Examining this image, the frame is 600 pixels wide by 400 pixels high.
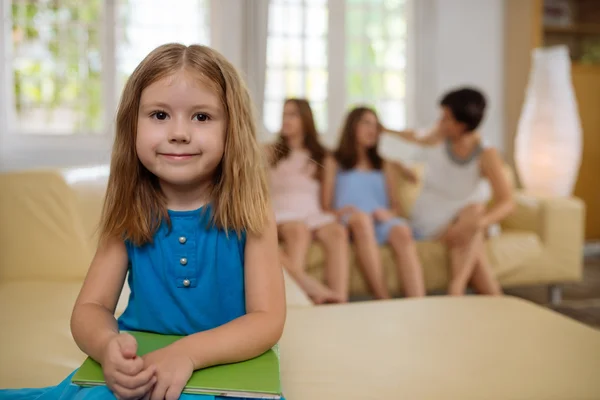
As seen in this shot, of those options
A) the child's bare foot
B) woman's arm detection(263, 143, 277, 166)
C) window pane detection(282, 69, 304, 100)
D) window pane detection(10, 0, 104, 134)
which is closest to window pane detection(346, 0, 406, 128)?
window pane detection(282, 69, 304, 100)

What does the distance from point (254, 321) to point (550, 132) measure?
146 inches

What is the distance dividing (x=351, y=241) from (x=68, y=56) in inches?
100

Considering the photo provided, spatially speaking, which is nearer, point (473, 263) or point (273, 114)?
point (473, 263)

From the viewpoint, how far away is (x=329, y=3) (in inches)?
184

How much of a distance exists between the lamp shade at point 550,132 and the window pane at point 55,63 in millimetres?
2929

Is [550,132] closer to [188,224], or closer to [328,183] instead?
[328,183]

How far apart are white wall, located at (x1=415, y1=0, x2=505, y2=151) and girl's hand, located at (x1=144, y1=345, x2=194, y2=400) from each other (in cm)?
426

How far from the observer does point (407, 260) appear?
282cm

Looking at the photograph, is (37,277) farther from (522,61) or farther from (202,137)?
(522,61)

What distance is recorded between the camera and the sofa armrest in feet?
10.6

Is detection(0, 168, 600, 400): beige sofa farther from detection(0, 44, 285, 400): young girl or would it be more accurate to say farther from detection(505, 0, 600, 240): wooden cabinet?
detection(505, 0, 600, 240): wooden cabinet

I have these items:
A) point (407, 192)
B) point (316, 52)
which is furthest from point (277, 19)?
point (407, 192)

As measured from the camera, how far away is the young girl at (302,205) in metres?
2.74

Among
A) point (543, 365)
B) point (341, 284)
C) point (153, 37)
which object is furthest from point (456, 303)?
point (153, 37)
